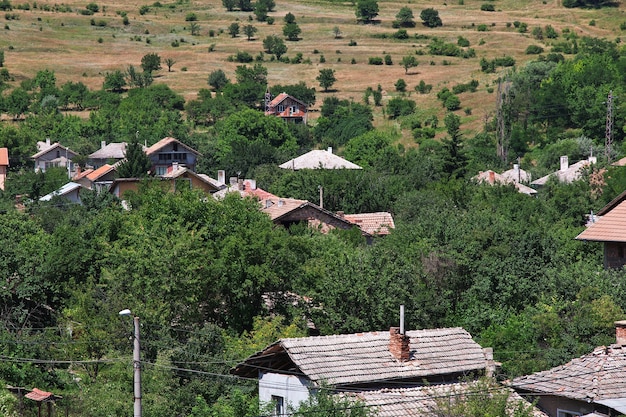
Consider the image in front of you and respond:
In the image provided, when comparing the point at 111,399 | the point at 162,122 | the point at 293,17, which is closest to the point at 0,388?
the point at 111,399

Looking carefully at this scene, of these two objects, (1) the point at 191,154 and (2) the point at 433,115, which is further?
(2) the point at 433,115

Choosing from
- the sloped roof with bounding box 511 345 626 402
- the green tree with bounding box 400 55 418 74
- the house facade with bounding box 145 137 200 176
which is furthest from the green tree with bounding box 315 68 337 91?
the sloped roof with bounding box 511 345 626 402

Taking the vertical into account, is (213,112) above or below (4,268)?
below

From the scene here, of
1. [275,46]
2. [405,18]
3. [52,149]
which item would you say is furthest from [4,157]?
[405,18]

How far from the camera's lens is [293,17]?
195625mm

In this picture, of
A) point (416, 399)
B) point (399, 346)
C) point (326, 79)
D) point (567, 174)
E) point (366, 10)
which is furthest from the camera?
point (366, 10)

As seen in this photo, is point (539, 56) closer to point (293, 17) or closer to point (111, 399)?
point (293, 17)

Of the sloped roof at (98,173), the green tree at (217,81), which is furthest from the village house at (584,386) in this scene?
the green tree at (217,81)

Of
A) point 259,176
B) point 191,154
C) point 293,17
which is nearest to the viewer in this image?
point 259,176

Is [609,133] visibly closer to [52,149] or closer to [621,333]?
[52,149]

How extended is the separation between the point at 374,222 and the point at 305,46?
11795 centimetres

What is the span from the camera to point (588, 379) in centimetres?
2217

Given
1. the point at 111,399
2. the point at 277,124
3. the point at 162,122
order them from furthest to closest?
the point at 162,122 < the point at 277,124 < the point at 111,399

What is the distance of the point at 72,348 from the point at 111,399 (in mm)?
7339
